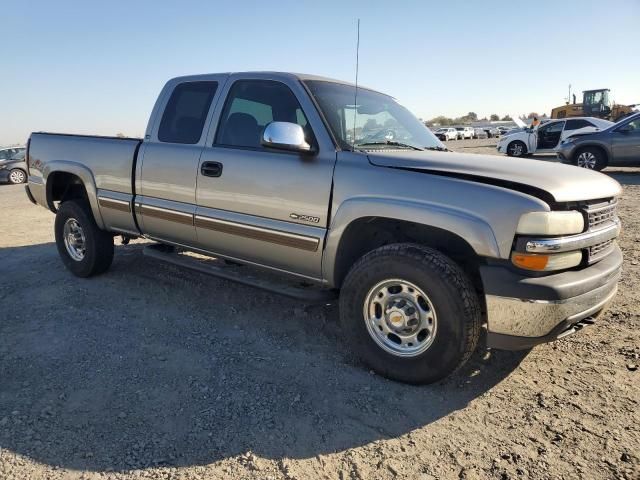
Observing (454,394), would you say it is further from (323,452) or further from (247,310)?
(247,310)

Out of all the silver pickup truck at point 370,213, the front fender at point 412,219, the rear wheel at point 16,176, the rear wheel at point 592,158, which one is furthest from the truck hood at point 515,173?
the rear wheel at point 16,176

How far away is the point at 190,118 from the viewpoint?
4273 millimetres

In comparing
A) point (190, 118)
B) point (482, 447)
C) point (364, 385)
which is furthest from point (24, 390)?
point (482, 447)

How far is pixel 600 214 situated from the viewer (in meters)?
3.01

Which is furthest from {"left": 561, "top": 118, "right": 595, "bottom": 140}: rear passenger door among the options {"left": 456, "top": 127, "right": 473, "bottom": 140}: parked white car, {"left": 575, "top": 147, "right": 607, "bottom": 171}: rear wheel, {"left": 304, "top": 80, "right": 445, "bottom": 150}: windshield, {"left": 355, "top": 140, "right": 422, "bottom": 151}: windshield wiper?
{"left": 456, "top": 127, "right": 473, "bottom": 140}: parked white car

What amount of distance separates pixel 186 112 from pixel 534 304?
332 cm

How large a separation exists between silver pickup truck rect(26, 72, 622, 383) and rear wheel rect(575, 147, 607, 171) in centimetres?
1075

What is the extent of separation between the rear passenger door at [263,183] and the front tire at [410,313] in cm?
46

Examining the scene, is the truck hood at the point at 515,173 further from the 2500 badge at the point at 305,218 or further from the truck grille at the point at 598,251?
the 2500 badge at the point at 305,218

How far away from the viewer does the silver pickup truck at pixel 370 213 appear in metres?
2.67

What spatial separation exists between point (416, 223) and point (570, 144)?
490 inches

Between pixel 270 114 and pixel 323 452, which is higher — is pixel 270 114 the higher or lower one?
the higher one

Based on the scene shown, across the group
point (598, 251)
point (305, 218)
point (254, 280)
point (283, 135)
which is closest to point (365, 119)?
point (283, 135)

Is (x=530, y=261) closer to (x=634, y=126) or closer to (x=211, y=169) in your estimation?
(x=211, y=169)
